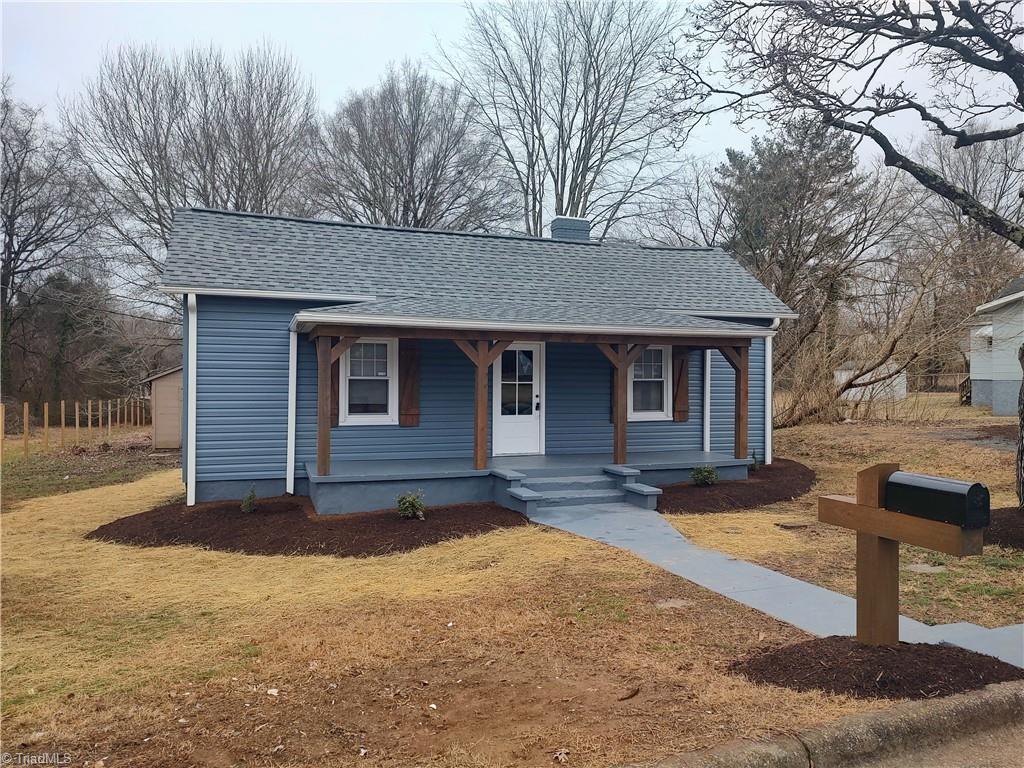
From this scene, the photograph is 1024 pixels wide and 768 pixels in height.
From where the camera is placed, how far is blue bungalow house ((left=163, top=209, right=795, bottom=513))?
391 inches

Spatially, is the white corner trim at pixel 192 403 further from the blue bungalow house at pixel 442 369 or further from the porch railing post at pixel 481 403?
the porch railing post at pixel 481 403

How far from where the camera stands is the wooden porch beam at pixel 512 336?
9500 mm

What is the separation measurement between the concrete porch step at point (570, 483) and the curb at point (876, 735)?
6676mm

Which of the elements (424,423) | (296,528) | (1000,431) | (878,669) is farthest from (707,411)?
→ (878,669)

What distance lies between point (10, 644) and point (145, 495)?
7.52m

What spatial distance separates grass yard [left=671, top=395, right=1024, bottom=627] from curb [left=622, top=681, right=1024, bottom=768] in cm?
171

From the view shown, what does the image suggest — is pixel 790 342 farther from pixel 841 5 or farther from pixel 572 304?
pixel 841 5

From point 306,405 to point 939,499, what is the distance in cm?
884

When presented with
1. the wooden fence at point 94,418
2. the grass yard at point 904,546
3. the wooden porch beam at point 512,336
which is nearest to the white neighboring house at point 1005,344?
the grass yard at point 904,546

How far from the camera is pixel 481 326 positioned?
9.88 metres

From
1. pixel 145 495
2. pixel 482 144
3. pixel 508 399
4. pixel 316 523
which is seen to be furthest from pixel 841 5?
pixel 482 144

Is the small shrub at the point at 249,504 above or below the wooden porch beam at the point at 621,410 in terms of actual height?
below

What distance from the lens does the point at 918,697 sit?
345cm

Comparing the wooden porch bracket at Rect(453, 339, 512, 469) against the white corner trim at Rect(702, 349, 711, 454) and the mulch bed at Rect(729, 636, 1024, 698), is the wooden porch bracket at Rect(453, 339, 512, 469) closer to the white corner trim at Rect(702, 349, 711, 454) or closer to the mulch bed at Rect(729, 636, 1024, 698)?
the white corner trim at Rect(702, 349, 711, 454)
